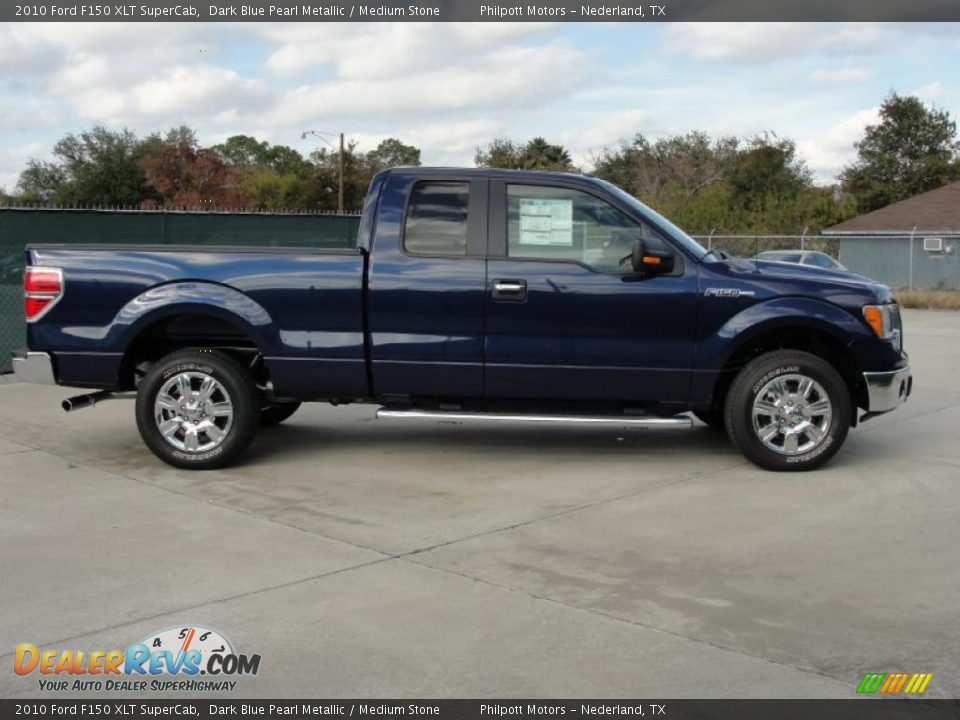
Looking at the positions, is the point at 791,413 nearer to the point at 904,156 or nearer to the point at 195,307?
the point at 195,307

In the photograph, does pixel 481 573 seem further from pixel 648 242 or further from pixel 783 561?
pixel 648 242

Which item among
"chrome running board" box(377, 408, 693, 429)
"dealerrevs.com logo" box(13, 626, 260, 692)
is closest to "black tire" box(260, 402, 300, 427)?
"chrome running board" box(377, 408, 693, 429)

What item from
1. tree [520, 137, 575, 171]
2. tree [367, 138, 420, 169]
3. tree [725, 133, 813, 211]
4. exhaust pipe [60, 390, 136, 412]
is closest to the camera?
exhaust pipe [60, 390, 136, 412]

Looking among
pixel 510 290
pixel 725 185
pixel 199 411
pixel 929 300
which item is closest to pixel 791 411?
pixel 510 290

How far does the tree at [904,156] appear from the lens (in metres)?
53.3

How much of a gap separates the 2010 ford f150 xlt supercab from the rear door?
11mm

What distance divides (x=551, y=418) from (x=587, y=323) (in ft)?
2.26

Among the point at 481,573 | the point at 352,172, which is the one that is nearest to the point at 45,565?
the point at 481,573

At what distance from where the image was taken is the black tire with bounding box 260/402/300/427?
8.98m

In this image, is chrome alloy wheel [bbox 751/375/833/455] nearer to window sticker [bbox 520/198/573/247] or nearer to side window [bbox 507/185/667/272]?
side window [bbox 507/185/667/272]

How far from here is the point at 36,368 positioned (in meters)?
7.37

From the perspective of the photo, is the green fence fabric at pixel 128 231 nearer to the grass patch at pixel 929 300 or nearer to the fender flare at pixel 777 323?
the fender flare at pixel 777 323

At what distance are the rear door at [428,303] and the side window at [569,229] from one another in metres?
0.24

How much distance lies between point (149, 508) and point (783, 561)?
144 inches
